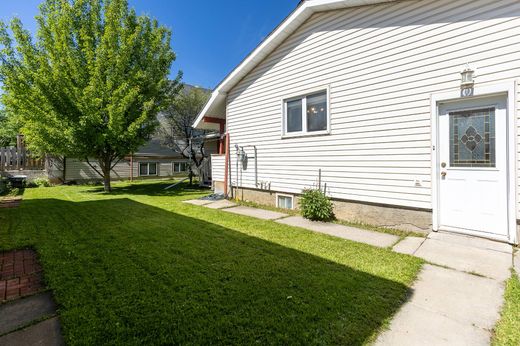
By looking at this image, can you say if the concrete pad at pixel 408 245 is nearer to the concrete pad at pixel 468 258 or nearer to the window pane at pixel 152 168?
the concrete pad at pixel 468 258

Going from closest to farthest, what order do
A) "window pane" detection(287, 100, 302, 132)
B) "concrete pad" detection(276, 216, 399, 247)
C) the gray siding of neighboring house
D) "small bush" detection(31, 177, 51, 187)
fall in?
1. "concrete pad" detection(276, 216, 399, 247)
2. "window pane" detection(287, 100, 302, 132)
3. "small bush" detection(31, 177, 51, 187)
4. the gray siding of neighboring house

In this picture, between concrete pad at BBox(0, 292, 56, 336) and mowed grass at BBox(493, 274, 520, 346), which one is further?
concrete pad at BBox(0, 292, 56, 336)

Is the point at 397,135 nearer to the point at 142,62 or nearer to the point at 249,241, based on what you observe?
the point at 249,241

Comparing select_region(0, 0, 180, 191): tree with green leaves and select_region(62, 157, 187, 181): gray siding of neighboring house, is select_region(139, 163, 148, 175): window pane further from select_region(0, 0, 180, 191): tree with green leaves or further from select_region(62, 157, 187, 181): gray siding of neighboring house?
select_region(0, 0, 180, 191): tree with green leaves

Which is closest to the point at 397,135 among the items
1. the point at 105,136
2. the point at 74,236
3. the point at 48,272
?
the point at 48,272

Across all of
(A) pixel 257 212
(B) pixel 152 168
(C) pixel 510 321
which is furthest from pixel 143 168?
(C) pixel 510 321

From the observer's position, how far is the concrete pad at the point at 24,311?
7.10ft

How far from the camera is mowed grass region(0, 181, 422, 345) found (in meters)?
2.05

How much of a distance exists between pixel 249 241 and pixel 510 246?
3977mm

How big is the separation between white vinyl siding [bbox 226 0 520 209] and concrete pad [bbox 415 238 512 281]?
92 cm

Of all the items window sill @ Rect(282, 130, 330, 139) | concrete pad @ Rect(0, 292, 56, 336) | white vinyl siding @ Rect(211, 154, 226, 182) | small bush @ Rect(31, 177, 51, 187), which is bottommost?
concrete pad @ Rect(0, 292, 56, 336)

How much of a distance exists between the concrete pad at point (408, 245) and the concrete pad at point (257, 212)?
2748 millimetres

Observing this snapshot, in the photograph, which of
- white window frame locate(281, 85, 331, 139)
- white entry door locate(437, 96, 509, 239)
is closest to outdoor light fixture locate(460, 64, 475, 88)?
white entry door locate(437, 96, 509, 239)

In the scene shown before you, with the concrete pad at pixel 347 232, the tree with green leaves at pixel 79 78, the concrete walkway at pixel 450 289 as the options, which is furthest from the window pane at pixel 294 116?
the tree with green leaves at pixel 79 78
